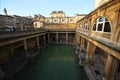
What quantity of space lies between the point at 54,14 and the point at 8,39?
52.6 metres

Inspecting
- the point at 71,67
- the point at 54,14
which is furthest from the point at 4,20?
the point at 54,14

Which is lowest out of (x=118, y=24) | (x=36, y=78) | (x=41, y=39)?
(x=36, y=78)

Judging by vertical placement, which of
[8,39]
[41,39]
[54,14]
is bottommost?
[41,39]

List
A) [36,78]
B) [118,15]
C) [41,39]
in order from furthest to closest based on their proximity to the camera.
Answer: [41,39] < [36,78] < [118,15]

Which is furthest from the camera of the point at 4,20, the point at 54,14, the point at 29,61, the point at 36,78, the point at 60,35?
the point at 54,14

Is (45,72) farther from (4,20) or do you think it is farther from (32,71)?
(4,20)

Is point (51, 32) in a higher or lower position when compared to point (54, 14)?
lower

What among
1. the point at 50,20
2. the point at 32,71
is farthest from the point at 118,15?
the point at 50,20

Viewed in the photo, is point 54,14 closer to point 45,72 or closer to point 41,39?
point 41,39

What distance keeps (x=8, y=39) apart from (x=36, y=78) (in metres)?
5.72

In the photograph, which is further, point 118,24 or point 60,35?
point 60,35

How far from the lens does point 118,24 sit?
5465 mm

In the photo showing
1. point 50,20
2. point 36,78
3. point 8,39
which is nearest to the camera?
point 8,39

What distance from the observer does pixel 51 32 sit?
91.9ft
